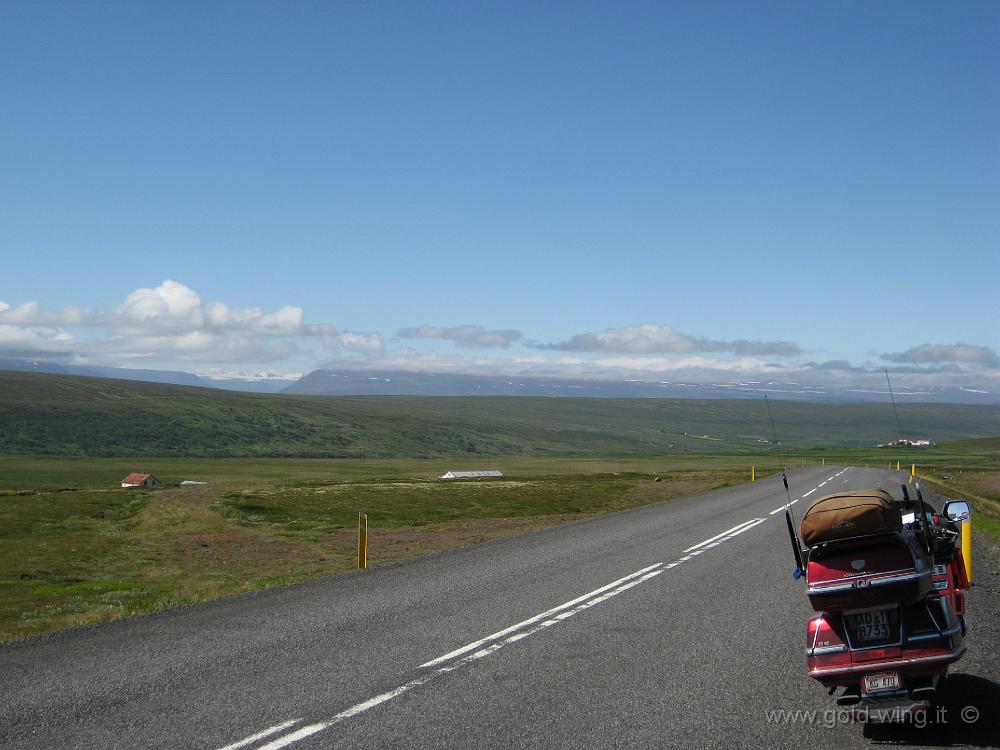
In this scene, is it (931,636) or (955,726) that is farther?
(955,726)

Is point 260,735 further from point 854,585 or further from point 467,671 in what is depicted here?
point 854,585

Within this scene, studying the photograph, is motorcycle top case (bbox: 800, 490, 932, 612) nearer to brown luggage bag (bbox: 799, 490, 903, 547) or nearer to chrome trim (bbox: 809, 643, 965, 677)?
brown luggage bag (bbox: 799, 490, 903, 547)

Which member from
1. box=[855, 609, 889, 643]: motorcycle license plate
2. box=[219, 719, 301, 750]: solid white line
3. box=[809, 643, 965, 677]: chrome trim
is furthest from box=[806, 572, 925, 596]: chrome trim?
box=[219, 719, 301, 750]: solid white line

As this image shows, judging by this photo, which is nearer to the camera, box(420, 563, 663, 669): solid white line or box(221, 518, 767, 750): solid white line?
box(221, 518, 767, 750): solid white line

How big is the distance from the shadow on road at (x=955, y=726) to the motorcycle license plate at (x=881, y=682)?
1.39ft

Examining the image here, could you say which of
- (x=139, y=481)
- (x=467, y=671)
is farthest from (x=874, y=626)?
(x=139, y=481)

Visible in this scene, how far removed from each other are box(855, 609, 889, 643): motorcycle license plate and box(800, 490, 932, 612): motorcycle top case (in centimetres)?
14

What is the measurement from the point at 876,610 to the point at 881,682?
0.57 m

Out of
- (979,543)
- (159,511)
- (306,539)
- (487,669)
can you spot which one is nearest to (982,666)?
(487,669)

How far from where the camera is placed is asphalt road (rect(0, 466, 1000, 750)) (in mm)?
7043

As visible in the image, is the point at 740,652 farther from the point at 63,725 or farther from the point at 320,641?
the point at 63,725

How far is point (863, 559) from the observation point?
7188mm

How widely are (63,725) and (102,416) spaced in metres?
199

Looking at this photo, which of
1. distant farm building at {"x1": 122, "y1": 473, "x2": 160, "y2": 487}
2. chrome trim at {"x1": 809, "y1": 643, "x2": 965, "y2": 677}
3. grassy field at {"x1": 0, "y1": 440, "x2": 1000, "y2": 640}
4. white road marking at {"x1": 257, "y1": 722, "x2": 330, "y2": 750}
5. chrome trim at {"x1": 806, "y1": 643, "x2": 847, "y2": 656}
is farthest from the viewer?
distant farm building at {"x1": 122, "y1": 473, "x2": 160, "y2": 487}
